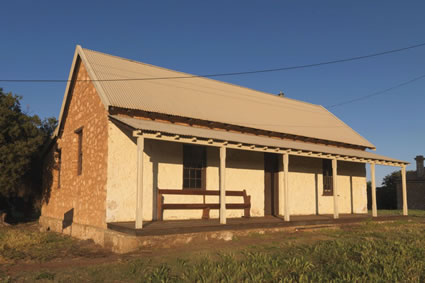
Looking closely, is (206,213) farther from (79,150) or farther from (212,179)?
(79,150)

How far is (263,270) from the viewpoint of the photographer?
6801 millimetres

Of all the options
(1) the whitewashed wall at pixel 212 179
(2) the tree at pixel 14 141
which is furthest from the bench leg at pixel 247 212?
(2) the tree at pixel 14 141

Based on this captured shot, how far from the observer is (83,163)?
41.8ft

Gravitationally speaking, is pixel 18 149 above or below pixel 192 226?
above

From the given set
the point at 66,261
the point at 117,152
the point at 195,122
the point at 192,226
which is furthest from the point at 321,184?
the point at 66,261

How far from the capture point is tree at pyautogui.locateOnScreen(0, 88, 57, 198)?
48.2 feet

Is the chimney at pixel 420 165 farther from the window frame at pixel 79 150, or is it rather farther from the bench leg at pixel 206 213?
the window frame at pixel 79 150

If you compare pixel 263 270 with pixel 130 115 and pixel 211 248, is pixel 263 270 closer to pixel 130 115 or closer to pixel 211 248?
pixel 211 248

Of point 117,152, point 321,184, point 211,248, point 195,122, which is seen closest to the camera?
point 211,248

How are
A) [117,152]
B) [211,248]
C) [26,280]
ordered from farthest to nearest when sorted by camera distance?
[117,152] → [211,248] → [26,280]

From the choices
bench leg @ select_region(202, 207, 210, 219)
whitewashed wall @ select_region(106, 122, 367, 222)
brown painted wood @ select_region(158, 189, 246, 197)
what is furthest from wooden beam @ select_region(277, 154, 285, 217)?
bench leg @ select_region(202, 207, 210, 219)

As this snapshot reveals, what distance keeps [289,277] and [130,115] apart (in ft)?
23.6

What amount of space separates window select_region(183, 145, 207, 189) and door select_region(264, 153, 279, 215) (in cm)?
323

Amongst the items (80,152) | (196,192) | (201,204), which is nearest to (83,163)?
(80,152)
